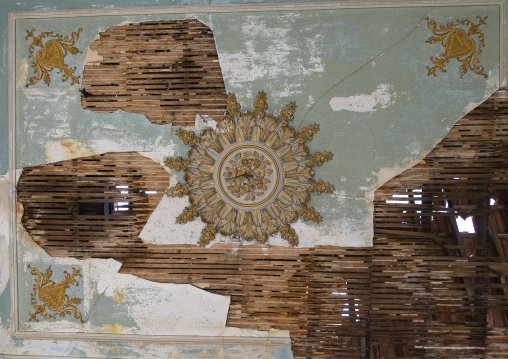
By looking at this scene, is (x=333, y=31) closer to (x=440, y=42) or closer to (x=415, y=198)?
(x=440, y=42)

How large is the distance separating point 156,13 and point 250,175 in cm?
124

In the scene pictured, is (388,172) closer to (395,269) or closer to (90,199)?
(395,269)

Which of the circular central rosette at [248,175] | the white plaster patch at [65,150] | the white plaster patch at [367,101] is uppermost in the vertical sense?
the white plaster patch at [367,101]

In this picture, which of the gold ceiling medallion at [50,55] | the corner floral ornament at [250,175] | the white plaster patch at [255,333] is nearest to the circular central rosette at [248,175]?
the corner floral ornament at [250,175]

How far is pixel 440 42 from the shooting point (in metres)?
3.29

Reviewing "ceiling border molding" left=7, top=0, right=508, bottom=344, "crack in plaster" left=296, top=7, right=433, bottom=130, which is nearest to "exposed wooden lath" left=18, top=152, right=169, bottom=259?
"ceiling border molding" left=7, top=0, right=508, bottom=344

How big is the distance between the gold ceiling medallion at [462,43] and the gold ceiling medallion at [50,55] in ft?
7.81

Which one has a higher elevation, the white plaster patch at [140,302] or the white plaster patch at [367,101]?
the white plaster patch at [367,101]

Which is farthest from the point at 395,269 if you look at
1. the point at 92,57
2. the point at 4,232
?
the point at 4,232

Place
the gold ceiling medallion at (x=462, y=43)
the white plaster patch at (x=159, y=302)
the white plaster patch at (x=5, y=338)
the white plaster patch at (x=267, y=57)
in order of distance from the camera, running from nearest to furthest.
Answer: the gold ceiling medallion at (x=462, y=43), the white plaster patch at (x=267, y=57), the white plaster patch at (x=159, y=302), the white plaster patch at (x=5, y=338)

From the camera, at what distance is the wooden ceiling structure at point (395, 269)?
333 centimetres

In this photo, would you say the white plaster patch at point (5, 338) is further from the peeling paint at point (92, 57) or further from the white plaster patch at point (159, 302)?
the peeling paint at point (92, 57)

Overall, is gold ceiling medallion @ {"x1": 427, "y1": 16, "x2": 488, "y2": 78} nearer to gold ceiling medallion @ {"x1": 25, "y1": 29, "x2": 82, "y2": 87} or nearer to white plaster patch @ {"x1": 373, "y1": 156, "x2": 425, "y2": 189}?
white plaster patch @ {"x1": 373, "y1": 156, "x2": 425, "y2": 189}

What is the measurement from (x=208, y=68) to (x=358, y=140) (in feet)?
3.57
